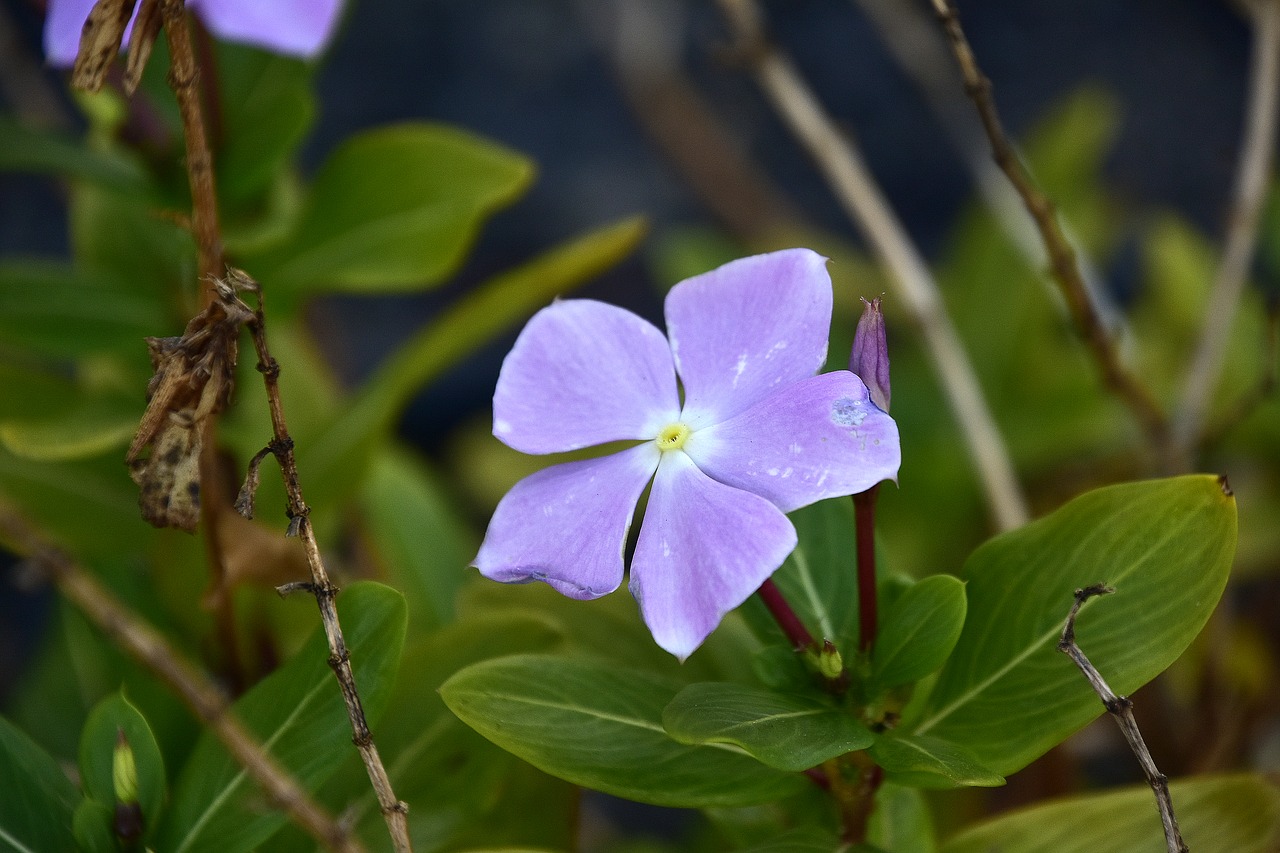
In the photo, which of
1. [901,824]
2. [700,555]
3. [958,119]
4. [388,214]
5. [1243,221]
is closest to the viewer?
[700,555]

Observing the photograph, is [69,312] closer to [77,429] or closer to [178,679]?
[77,429]

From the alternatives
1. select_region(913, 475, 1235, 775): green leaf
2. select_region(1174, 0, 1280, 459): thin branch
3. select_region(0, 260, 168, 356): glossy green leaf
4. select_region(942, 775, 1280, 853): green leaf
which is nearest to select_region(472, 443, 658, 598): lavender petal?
select_region(913, 475, 1235, 775): green leaf

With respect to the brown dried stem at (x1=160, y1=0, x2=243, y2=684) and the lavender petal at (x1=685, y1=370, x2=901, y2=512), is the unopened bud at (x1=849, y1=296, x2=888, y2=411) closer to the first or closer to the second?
the lavender petal at (x1=685, y1=370, x2=901, y2=512)

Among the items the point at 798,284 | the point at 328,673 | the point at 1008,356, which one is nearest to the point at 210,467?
the point at 328,673

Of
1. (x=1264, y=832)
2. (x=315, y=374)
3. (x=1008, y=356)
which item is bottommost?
→ (x=1008, y=356)

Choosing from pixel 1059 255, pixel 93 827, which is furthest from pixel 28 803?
pixel 1059 255

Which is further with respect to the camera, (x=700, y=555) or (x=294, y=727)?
(x=294, y=727)

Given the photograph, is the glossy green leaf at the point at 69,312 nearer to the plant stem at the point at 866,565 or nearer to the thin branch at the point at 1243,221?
the plant stem at the point at 866,565

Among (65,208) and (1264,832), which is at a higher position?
(65,208)

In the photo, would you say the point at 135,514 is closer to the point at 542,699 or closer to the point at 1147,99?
the point at 542,699
